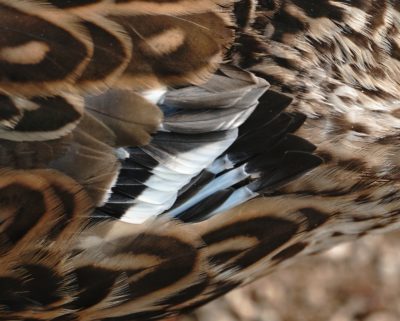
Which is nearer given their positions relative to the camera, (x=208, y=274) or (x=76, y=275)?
(x=76, y=275)

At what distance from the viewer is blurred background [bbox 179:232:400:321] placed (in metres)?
2.51

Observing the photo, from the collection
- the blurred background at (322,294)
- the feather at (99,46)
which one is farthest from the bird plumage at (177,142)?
the blurred background at (322,294)

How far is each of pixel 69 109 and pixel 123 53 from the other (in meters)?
0.12

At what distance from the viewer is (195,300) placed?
6.31 ft

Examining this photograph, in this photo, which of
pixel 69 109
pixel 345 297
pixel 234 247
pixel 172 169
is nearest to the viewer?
pixel 69 109

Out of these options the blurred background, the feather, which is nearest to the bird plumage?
the feather

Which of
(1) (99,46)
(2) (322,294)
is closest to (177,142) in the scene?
(1) (99,46)

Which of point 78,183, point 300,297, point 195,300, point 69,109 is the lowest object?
point 300,297

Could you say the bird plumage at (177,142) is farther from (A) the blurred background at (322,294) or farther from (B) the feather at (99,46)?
(A) the blurred background at (322,294)

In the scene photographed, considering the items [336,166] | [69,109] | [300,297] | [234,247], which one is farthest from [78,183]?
[300,297]

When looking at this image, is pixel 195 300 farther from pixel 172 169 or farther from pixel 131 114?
pixel 131 114

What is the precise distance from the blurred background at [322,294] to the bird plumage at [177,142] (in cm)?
58

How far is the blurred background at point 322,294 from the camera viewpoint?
251 centimetres

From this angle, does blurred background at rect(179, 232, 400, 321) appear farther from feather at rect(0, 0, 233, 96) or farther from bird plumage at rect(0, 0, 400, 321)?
feather at rect(0, 0, 233, 96)
